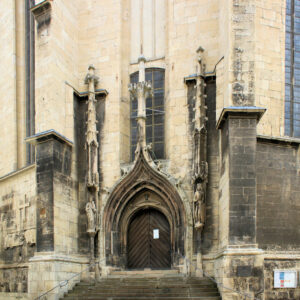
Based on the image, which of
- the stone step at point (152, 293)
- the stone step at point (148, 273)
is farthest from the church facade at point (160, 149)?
the stone step at point (152, 293)

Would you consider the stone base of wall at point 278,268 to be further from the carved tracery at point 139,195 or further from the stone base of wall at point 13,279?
the stone base of wall at point 13,279

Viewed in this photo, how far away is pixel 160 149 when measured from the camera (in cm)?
1372

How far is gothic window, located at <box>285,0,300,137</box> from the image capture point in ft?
39.9

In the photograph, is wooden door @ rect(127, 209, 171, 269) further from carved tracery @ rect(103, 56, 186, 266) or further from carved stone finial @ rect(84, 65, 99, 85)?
carved stone finial @ rect(84, 65, 99, 85)

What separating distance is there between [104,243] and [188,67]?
599 cm

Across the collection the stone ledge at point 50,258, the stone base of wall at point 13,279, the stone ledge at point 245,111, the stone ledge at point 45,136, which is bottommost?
the stone base of wall at point 13,279

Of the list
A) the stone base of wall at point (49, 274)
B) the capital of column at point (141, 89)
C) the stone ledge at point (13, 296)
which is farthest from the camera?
the stone ledge at point (13, 296)

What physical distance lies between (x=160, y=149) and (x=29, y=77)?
625 cm

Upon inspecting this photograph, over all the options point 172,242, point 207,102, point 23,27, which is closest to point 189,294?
point 172,242

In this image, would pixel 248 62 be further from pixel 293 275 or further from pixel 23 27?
pixel 23 27

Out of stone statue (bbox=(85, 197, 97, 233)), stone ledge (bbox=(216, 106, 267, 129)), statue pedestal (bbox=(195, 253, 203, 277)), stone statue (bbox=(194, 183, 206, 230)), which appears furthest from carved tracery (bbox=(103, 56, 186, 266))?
stone ledge (bbox=(216, 106, 267, 129))

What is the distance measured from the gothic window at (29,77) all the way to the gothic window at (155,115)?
4175mm

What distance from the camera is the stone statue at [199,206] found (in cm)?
1177

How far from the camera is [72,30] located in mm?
14133
